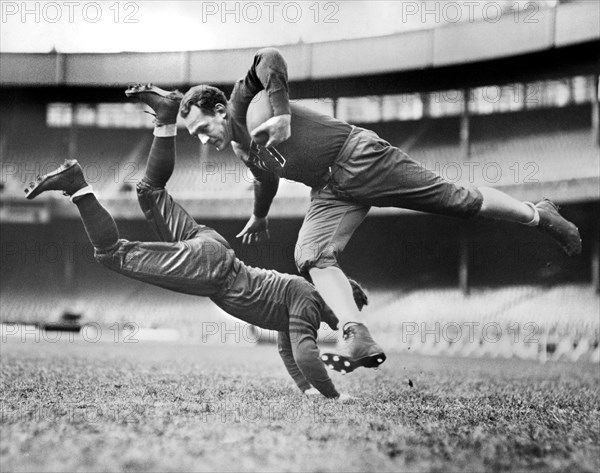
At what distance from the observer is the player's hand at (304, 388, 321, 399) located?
5.33 m

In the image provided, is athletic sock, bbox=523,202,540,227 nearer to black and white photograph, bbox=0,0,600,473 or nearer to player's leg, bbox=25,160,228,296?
black and white photograph, bbox=0,0,600,473

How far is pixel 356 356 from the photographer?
4172 mm

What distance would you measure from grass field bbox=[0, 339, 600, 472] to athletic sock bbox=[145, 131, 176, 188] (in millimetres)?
1603

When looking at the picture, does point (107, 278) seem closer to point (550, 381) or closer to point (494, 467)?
point (550, 381)

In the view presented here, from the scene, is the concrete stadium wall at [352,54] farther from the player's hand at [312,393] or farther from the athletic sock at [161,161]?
the player's hand at [312,393]

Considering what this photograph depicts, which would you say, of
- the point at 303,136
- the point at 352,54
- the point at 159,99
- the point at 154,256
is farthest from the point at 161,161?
the point at 352,54

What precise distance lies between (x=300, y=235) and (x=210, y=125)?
102cm

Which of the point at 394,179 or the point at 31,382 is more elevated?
the point at 394,179

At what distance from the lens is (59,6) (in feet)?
27.3

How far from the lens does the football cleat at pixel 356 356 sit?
4.17m

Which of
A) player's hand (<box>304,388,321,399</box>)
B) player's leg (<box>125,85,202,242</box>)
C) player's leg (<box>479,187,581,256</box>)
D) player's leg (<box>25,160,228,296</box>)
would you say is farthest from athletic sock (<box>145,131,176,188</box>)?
player's leg (<box>479,187,581,256</box>)

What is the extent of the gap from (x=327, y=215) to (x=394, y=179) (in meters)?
0.50

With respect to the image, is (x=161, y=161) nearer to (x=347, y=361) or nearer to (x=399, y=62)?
(x=347, y=361)

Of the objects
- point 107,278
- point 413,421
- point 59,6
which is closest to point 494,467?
point 413,421
